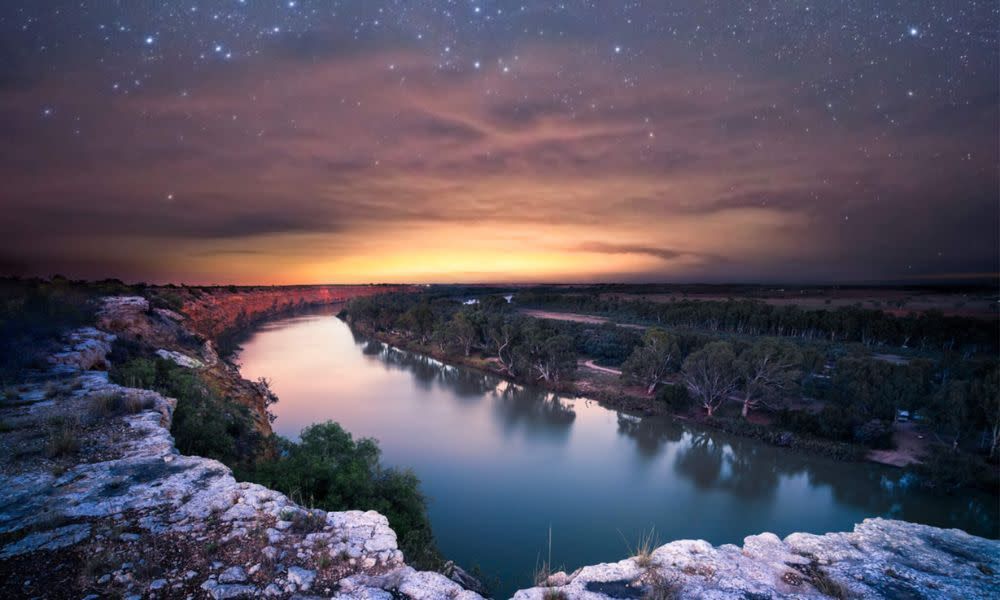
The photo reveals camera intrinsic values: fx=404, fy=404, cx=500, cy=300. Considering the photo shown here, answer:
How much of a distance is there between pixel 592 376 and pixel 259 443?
110 feet

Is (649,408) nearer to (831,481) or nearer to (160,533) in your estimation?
(831,481)

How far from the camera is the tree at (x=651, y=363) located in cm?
3606

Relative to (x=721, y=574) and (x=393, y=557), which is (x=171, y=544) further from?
(x=721, y=574)

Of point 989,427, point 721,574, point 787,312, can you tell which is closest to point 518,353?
point 989,427

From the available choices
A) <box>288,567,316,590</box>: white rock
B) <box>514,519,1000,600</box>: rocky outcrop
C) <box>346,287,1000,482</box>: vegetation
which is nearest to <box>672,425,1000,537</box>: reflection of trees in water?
<box>346,287,1000,482</box>: vegetation

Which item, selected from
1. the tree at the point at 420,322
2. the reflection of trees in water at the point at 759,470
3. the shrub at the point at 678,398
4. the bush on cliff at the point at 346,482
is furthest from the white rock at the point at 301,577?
the tree at the point at 420,322

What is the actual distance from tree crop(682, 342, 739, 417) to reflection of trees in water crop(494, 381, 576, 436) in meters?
9.83

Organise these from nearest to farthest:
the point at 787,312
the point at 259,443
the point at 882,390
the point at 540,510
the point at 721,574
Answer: the point at 721,574, the point at 259,443, the point at 540,510, the point at 882,390, the point at 787,312

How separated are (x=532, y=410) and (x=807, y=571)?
30.2 metres

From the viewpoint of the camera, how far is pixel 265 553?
424 cm

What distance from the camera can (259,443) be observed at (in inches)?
504

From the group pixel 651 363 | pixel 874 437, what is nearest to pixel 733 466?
pixel 874 437

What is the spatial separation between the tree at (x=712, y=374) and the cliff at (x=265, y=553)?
26.9 m

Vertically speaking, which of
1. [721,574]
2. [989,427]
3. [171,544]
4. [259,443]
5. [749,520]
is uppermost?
[171,544]
